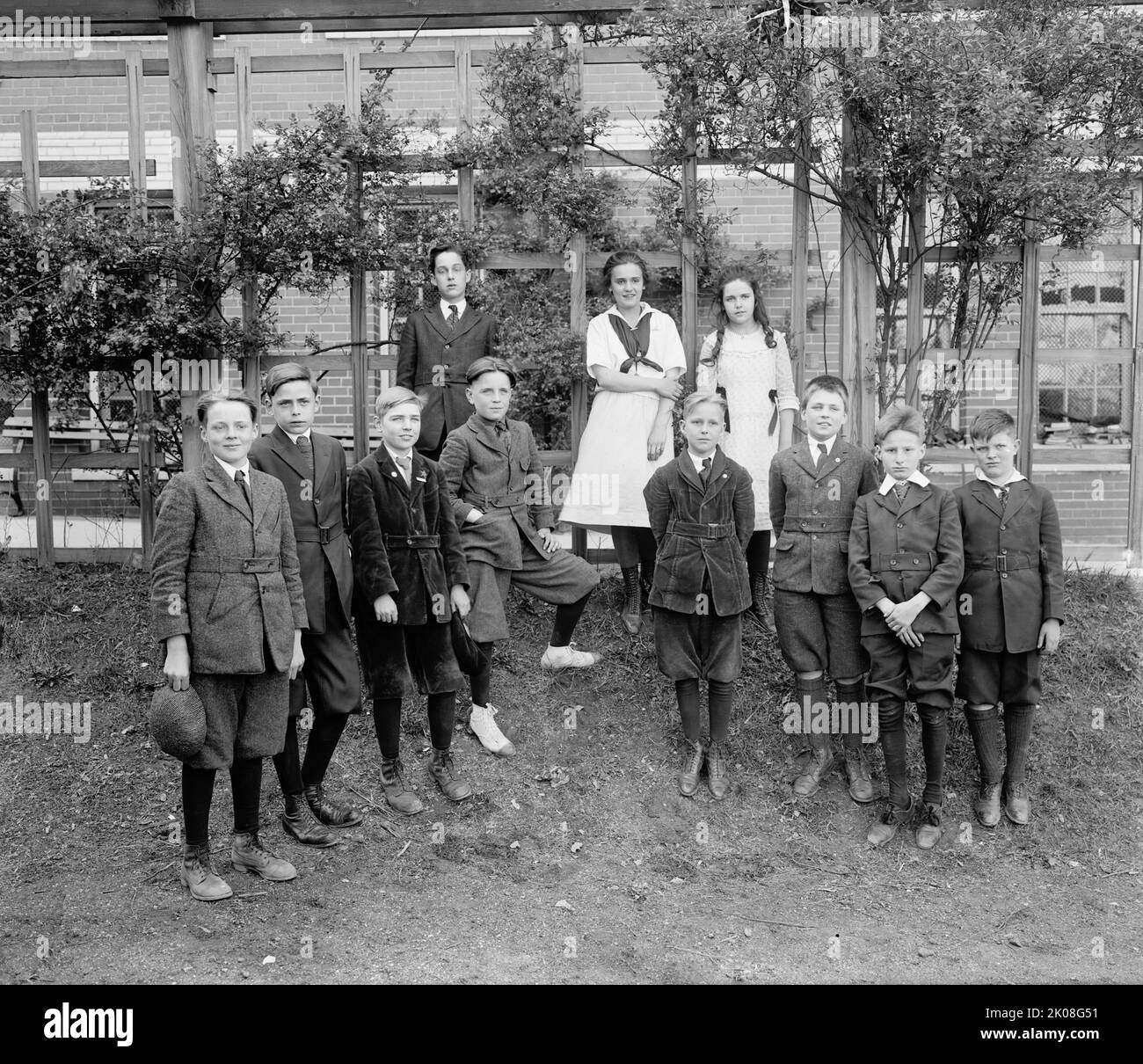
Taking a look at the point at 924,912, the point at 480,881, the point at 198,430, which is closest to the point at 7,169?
the point at 198,430

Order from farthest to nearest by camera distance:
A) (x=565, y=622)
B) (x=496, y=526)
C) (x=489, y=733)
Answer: (x=565, y=622) < (x=489, y=733) < (x=496, y=526)

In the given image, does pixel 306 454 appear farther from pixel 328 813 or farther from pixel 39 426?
pixel 39 426

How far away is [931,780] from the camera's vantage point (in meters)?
5.43

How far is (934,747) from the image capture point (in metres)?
Result: 5.38

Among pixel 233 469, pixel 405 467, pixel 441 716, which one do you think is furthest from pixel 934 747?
pixel 233 469

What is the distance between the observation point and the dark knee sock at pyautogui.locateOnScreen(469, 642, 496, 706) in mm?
A: 5766

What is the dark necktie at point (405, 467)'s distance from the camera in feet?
17.4

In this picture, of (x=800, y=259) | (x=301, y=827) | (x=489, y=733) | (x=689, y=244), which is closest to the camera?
(x=301, y=827)

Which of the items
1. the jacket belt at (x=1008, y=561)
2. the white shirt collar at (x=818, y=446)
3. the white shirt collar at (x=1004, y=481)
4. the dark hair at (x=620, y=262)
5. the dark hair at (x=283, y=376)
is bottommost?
the jacket belt at (x=1008, y=561)

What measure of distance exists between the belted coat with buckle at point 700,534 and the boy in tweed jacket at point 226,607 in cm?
182

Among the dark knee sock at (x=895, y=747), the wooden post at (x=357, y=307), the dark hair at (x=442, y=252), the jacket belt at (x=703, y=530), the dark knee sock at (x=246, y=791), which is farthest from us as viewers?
the wooden post at (x=357, y=307)

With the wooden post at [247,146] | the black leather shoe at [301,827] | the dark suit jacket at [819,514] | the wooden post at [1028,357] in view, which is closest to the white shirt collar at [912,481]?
the dark suit jacket at [819,514]

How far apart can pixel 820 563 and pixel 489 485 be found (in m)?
1.69

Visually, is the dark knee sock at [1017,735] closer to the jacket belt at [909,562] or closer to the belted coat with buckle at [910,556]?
the belted coat with buckle at [910,556]
